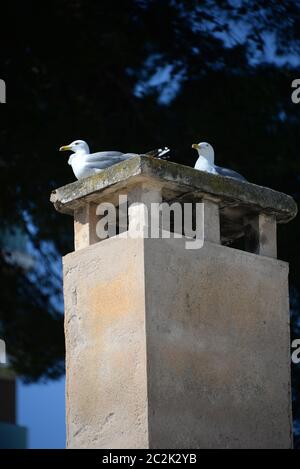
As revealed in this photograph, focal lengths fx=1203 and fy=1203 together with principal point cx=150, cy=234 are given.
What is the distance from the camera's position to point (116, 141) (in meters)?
9.46

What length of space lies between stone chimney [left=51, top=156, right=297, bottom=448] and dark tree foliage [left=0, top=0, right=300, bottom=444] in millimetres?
4031

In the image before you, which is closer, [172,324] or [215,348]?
[172,324]

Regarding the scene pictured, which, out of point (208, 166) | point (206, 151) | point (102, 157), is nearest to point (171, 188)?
point (102, 157)

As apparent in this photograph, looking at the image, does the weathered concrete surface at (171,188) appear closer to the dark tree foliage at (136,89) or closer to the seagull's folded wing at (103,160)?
the seagull's folded wing at (103,160)

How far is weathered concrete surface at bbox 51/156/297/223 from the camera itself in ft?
15.6

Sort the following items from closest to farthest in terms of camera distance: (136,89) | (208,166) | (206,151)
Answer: (208,166) → (206,151) → (136,89)

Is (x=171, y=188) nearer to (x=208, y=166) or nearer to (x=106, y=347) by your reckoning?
(x=106, y=347)

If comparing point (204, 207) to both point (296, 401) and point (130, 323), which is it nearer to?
point (130, 323)

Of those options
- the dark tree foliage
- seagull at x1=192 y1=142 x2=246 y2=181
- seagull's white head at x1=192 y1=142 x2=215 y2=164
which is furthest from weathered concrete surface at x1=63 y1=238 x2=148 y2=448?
the dark tree foliage

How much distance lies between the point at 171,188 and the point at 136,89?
512cm

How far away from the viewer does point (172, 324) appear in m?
4.60

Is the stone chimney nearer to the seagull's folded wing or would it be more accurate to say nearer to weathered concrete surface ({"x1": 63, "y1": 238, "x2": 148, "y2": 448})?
weathered concrete surface ({"x1": 63, "y1": 238, "x2": 148, "y2": 448})
